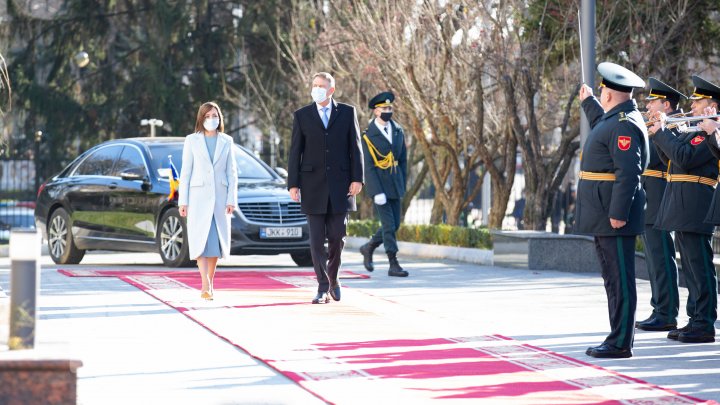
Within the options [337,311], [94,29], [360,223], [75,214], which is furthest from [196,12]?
[337,311]

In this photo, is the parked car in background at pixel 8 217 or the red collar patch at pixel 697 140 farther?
the parked car in background at pixel 8 217

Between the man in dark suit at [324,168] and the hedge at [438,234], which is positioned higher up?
the man in dark suit at [324,168]

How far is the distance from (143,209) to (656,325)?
8351 mm

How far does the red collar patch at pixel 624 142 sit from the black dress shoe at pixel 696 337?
175cm

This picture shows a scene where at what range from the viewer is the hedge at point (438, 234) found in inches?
818

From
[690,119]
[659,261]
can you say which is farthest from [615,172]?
[659,261]

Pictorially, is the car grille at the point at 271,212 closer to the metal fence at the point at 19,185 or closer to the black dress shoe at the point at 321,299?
the black dress shoe at the point at 321,299

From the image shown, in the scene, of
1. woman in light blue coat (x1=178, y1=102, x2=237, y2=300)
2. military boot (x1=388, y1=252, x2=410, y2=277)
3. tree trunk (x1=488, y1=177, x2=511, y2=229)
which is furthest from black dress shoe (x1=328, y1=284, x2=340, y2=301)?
tree trunk (x1=488, y1=177, x2=511, y2=229)

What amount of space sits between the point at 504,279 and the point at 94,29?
22.7 metres

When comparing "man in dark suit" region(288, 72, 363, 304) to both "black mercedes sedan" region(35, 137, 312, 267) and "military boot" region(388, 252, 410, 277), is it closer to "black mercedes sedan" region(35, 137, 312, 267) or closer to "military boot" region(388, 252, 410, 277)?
"military boot" region(388, 252, 410, 277)

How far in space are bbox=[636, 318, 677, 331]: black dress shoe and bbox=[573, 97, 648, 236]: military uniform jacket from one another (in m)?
1.77

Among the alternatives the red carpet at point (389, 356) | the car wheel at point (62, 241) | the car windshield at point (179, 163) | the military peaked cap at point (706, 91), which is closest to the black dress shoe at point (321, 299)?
the red carpet at point (389, 356)

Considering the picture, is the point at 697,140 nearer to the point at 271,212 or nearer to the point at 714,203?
the point at 714,203

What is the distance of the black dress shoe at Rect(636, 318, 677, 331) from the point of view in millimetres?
11391
